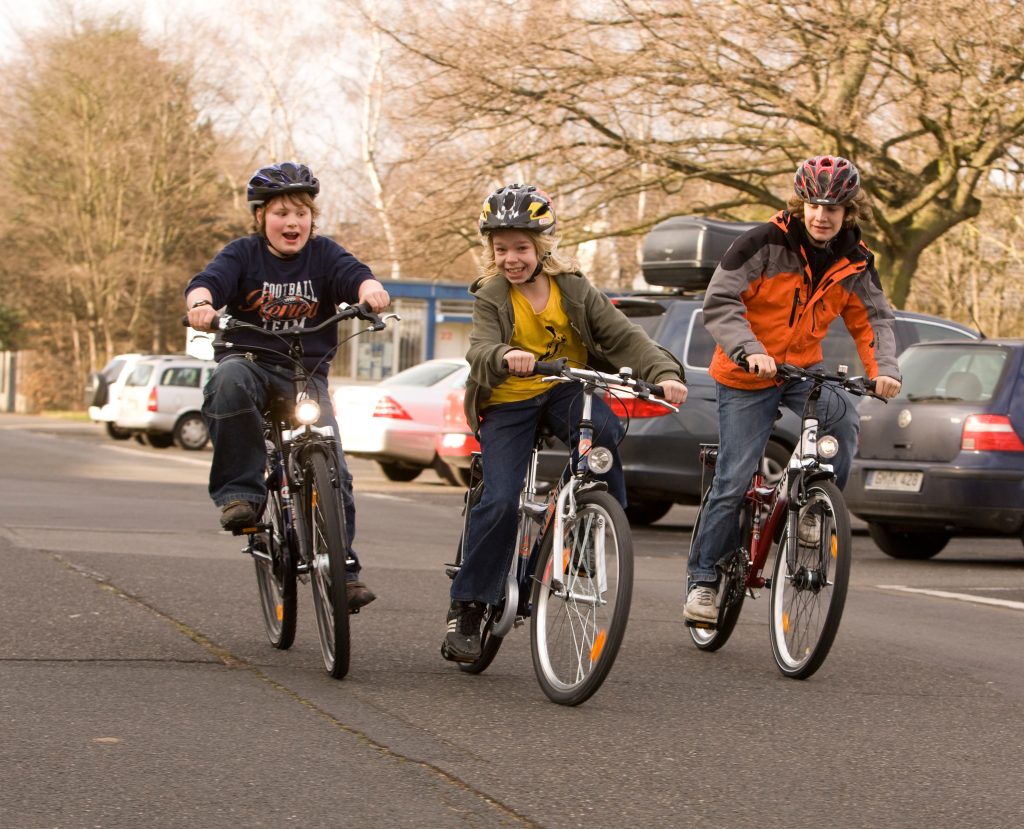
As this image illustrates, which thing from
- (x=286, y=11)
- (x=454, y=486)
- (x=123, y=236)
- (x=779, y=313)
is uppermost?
(x=286, y=11)

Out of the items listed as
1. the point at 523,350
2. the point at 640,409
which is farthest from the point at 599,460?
the point at 640,409

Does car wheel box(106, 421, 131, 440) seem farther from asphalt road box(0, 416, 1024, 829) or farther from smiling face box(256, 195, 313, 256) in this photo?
smiling face box(256, 195, 313, 256)

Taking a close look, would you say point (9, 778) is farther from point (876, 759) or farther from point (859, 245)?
point (859, 245)

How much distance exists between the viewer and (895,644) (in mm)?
7422

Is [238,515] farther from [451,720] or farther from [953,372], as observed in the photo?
[953,372]

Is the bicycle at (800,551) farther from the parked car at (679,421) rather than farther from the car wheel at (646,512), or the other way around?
the car wheel at (646,512)

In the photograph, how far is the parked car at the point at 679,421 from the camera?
12.3 metres

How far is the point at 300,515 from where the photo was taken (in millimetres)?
6047

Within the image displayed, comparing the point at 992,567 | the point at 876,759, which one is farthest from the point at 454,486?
the point at 876,759

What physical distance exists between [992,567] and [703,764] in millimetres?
7520

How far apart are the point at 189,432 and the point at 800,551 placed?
24.2m

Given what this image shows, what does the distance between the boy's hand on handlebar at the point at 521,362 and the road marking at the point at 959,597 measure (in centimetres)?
456

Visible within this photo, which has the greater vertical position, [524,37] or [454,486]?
[524,37]

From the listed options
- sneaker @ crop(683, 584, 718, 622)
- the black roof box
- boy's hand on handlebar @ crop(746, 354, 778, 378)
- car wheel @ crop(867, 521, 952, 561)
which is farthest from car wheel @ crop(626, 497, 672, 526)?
boy's hand on handlebar @ crop(746, 354, 778, 378)
